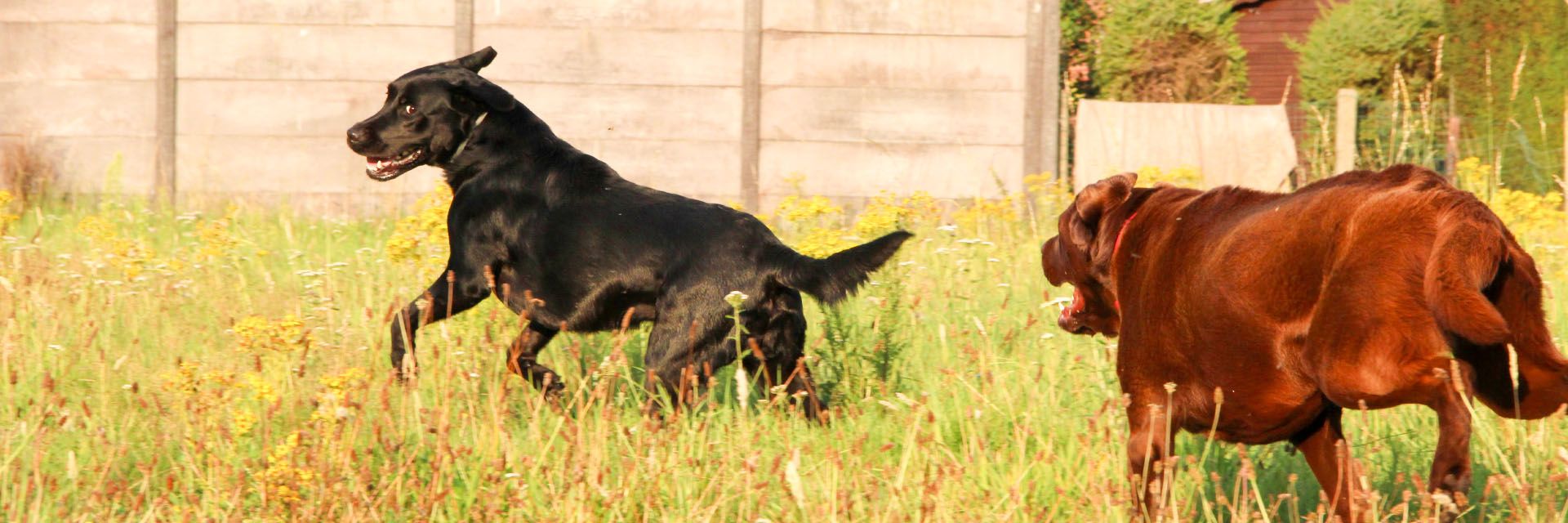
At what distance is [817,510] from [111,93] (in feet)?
25.0

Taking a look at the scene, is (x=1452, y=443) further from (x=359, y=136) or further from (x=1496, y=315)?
(x=359, y=136)

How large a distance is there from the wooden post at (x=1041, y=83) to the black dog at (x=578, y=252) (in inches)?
207

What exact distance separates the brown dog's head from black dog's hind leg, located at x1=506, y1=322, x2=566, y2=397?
1.49 m

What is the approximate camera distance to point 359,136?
15.3 ft

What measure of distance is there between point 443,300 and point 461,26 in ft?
16.9

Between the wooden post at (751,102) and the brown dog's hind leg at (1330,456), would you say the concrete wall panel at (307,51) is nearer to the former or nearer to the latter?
the wooden post at (751,102)

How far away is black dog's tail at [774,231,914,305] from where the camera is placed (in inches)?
157

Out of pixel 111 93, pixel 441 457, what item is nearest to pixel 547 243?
pixel 441 457

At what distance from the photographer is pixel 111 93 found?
9195 millimetres

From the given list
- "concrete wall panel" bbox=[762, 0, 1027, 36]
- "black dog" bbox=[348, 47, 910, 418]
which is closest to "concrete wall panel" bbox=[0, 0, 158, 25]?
"concrete wall panel" bbox=[762, 0, 1027, 36]

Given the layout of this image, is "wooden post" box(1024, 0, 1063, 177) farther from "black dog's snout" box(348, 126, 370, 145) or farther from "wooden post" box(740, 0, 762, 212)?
"black dog's snout" box(348, 126, 370, 145)

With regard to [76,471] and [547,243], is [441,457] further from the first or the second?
[547,243]

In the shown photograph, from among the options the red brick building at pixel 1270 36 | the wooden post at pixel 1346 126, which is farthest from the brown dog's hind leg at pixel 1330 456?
the red brick building at pixel 1270 36

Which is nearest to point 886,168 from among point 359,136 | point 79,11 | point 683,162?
point 683,162
